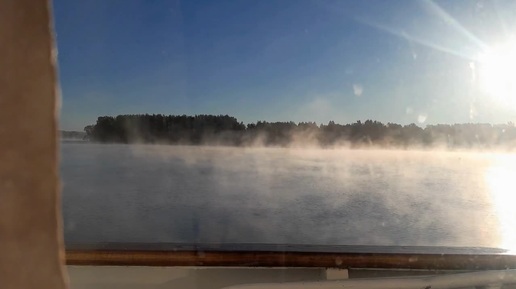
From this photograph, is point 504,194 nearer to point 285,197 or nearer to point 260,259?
point 285,197

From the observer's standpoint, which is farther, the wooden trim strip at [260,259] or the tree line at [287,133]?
the tree line at [287,133]

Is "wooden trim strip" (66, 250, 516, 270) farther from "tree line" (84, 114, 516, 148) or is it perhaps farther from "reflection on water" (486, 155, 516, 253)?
"tree line" (84, 114, 516, 148)

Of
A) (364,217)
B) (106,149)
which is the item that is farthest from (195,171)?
(364,217)

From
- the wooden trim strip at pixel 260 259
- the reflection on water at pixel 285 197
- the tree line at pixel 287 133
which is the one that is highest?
the tree line at pixel 287 133

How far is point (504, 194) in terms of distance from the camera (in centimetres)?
245

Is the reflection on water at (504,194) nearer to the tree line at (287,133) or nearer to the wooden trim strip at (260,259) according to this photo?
the tree line at (287,133)

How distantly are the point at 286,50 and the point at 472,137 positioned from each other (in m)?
0.82

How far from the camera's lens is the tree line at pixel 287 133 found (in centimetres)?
239

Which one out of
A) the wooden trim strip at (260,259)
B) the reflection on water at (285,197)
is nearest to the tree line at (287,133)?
the reflection on water at (285,197)

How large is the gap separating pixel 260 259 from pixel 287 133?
0.50 meters

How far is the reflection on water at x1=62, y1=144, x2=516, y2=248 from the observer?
2.38m

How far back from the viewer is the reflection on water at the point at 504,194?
242 cm

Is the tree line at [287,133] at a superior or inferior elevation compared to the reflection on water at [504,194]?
superior

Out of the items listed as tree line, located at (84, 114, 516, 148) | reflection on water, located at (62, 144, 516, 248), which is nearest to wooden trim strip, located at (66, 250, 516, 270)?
reflection on water, located at (62, 144, 516, 248)
